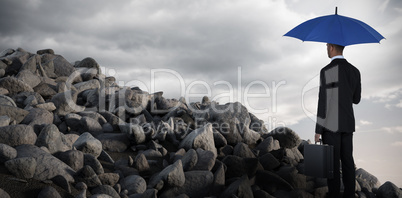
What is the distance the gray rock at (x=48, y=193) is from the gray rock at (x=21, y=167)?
45 cm

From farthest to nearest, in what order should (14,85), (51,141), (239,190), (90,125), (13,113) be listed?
(14,85), (90,125), (13,113), (51,141), (239,190)

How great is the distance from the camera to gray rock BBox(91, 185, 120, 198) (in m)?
4.68

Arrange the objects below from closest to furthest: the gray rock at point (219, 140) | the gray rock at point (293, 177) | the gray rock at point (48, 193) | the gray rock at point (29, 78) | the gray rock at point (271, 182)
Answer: the gray rock at point (48, 193) → the gray rock at point (271, 182) → the gray rock at point (293, 177) → the gray rock at point (219, 140) → the gray rock at point (29, 78)

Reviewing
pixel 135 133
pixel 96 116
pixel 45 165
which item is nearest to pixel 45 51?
pixel 96 116

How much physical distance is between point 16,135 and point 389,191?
6.52 m

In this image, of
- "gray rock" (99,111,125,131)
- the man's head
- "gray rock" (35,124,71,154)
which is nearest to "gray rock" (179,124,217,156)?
"gray rock" (99,111,125,131)

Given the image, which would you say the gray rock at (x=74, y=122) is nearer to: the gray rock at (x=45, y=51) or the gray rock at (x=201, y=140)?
the gray rock at (x=201, y=140)

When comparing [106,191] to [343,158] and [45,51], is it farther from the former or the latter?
[45,51]

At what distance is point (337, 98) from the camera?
210 inches

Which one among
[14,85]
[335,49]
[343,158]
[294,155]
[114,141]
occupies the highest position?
[335,49]

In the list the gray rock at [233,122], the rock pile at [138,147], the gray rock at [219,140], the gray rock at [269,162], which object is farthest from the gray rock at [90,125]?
the gray rock at [269,162]

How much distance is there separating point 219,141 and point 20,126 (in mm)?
3561

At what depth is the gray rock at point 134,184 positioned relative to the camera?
5035 millimetres

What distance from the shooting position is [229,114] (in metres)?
7.80
